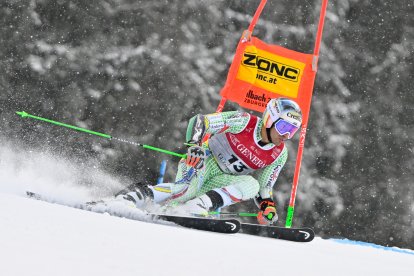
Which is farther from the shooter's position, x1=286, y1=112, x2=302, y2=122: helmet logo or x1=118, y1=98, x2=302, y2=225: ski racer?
x1=286, y1=112, x2=302, y2=122: helmet logo

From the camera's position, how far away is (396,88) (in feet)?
55.1

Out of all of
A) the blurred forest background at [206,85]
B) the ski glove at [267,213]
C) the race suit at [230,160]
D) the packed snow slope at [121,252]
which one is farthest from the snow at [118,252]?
the blurred forest background at [206,85]

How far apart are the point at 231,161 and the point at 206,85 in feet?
32.5

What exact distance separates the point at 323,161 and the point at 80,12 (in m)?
6.33

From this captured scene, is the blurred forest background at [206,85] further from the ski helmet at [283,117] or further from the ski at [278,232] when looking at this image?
the ski at [278,232]

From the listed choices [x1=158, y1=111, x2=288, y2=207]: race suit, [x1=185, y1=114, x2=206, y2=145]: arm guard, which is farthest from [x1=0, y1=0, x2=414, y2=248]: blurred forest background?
[x1=185, y1=114, x2=206, y2=145]: arm guard

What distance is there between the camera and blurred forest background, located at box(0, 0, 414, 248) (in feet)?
49.4

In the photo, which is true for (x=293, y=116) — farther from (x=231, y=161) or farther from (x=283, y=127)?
(x=231, y=161)

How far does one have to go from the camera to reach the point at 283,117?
5.55m

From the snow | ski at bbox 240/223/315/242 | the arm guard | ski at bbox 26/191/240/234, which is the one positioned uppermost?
the arm guard

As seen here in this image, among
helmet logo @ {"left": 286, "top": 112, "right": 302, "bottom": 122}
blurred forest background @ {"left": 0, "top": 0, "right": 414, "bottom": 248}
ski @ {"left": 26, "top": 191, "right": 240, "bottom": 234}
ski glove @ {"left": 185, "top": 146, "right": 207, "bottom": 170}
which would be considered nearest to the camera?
ski @ {"left": 26, "top": 191, "right": 240, "bottom": 234}

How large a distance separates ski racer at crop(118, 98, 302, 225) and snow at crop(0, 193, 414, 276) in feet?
5.09

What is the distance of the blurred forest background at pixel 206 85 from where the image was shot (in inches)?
593

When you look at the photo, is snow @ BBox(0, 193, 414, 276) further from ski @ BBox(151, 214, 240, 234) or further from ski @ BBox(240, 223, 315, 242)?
ski @ BBox(240, 223, 315, 242)
